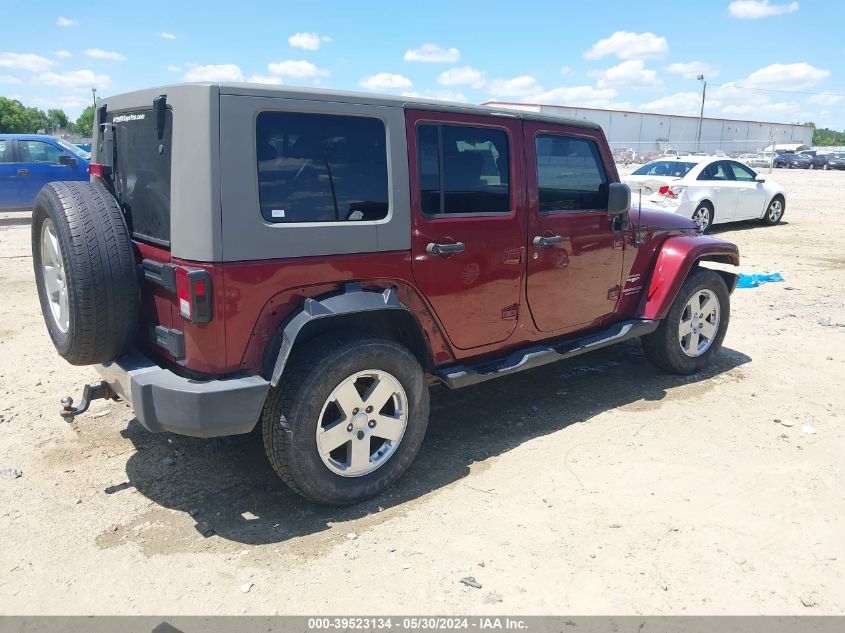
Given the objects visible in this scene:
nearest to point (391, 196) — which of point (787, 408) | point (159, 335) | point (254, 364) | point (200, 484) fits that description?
point (254, 364)

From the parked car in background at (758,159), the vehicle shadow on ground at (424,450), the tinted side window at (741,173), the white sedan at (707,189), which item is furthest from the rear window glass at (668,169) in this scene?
the parked car in background at (758,159)

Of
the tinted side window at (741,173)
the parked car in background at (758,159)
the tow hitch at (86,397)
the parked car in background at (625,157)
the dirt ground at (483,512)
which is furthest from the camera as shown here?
the parked car in background at (758,159)

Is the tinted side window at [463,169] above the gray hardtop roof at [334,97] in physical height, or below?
below

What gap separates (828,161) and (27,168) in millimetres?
50632

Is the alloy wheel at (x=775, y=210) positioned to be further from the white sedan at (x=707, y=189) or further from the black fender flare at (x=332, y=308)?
the black fender flare at (x=332, y=308)

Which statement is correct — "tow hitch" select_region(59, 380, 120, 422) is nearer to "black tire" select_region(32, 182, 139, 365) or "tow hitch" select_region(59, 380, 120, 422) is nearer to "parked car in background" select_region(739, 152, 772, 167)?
"black tire" select_region(32, 182, 139, 365)

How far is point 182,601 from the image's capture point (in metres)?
2.73

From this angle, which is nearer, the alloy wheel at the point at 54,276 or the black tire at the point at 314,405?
the black tire at the point at 314,405

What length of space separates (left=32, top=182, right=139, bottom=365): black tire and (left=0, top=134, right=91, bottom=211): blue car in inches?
447

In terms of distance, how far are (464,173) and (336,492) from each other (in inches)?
75.3

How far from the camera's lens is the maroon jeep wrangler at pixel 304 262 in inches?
115

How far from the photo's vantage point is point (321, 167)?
3.17 m

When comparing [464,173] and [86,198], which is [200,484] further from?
[464,173]
